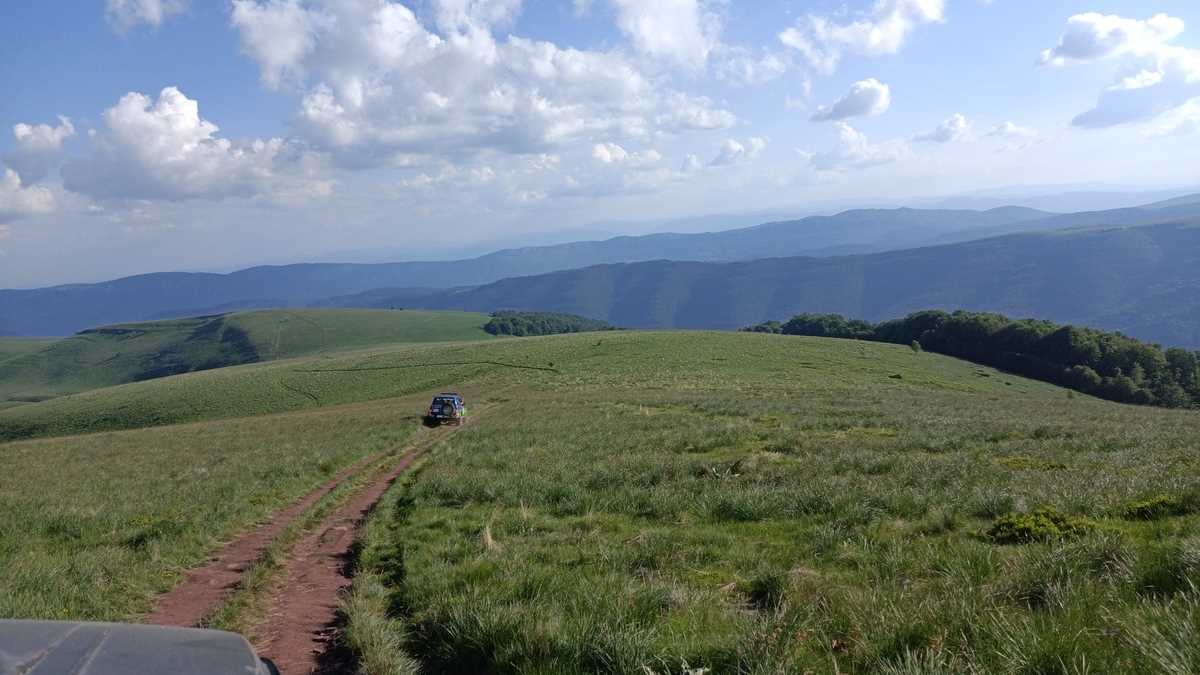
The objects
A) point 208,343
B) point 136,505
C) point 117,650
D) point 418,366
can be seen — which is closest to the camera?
point 117,650

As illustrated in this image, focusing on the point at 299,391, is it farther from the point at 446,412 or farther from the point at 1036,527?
the point at 1036,527

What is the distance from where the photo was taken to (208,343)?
15900cm

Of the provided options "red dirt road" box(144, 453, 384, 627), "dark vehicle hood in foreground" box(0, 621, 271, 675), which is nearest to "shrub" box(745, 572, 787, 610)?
"dark vehicle hood in foreground" box(0, 621, 271, 675)

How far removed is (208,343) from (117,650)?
182 meters

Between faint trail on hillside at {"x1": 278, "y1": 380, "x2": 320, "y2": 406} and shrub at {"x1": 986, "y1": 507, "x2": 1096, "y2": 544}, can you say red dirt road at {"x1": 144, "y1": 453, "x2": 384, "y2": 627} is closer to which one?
shrub at {"x1": 986, "y1": 507, "x2": 1096, "y2": 544}

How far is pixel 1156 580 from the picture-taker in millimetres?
4914

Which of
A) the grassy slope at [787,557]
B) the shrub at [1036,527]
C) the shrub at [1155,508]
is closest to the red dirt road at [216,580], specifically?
the grassy slope at [787,557]

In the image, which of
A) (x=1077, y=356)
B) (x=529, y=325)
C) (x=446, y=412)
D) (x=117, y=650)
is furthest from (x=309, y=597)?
(x=529, y=325)

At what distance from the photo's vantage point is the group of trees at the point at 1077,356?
7106cm

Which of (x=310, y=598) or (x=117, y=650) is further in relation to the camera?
(x=310, y=598)

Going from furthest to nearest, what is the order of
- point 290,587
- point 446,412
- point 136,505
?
point 446,412
point 136,505
point 290,587

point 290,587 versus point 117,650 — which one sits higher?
point 117,650

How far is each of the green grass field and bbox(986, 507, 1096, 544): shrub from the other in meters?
0.04

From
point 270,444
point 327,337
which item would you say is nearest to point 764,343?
point 270,444
